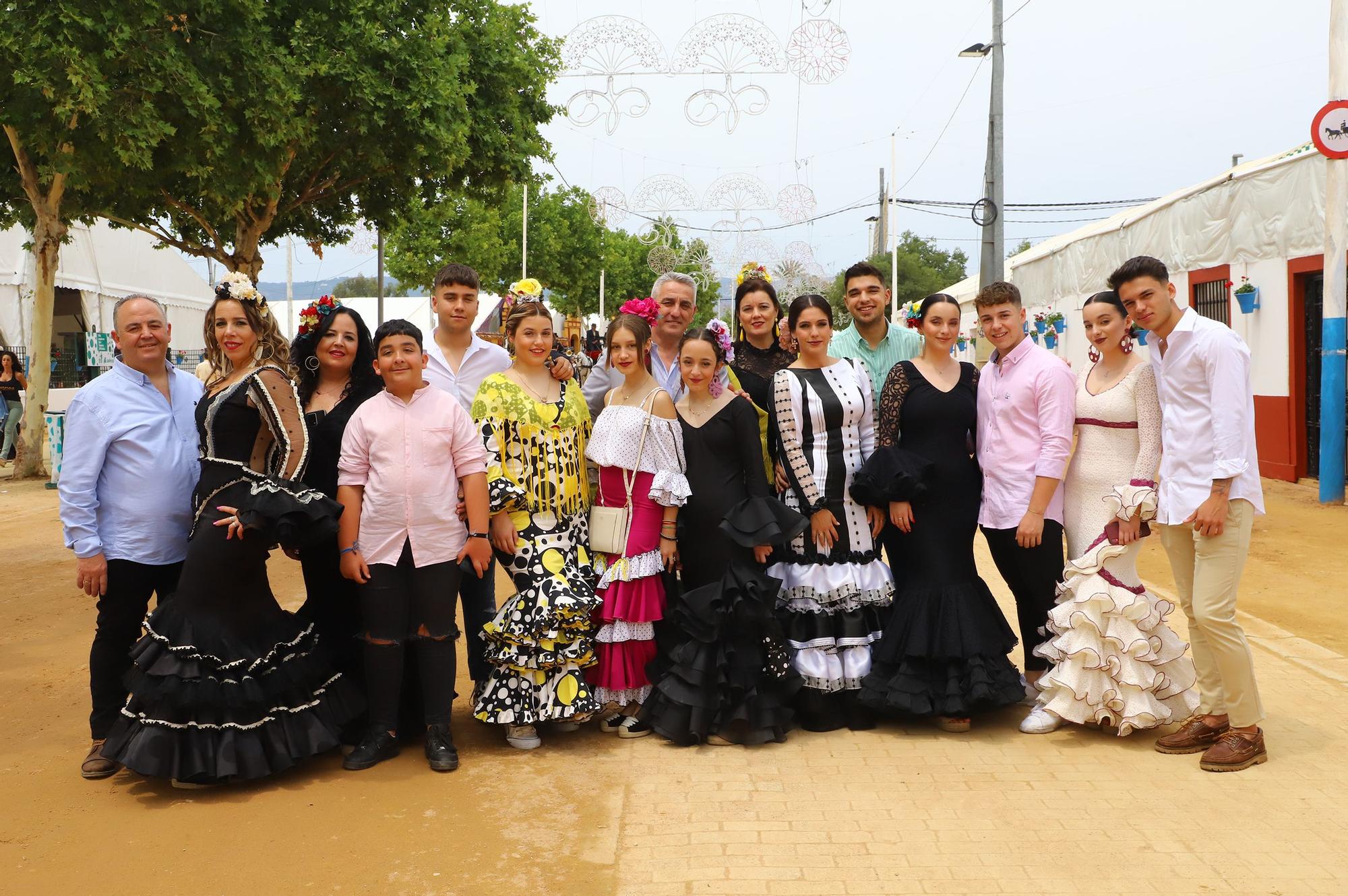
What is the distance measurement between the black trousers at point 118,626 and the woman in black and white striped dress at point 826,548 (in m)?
2.60

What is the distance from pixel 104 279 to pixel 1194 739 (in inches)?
1190

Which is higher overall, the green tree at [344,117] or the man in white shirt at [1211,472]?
the green tree at [344,117]

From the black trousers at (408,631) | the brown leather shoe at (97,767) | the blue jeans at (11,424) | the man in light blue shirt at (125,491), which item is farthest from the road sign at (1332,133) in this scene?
the blue jeans at (11,424)

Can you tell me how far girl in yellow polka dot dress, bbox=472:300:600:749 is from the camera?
4.65m

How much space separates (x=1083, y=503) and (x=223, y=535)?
3600 millimetres

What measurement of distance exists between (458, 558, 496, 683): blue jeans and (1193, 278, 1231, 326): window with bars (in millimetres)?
11982

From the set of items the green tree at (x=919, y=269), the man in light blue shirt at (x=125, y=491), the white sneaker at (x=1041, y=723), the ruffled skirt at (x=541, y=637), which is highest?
the green tree at (x=919, y=269)

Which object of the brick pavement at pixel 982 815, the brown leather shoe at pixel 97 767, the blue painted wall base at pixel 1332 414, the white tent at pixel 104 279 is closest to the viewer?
the brick pavement at pixel 982 815

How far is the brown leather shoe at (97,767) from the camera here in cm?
437

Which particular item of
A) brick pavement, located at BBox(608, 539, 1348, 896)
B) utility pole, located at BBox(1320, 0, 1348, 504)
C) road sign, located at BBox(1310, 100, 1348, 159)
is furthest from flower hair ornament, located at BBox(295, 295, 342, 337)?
utility pole, located at BBox(1320, 0, 1348, 504)

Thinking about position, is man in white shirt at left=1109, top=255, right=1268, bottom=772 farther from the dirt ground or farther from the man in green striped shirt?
the dirt ground

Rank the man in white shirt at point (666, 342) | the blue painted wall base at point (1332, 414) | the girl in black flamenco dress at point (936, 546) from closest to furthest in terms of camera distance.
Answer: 1. the girl in black flamenco dress at point (936, 546)
2. the man in white shirt at point (666, 342)
3. the blue painted wall base at point (1332, 414)

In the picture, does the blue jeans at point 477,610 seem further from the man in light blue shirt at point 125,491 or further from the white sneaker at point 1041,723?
the white sneaker at point 1041,723

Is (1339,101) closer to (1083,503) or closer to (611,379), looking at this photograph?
(1083,503)
